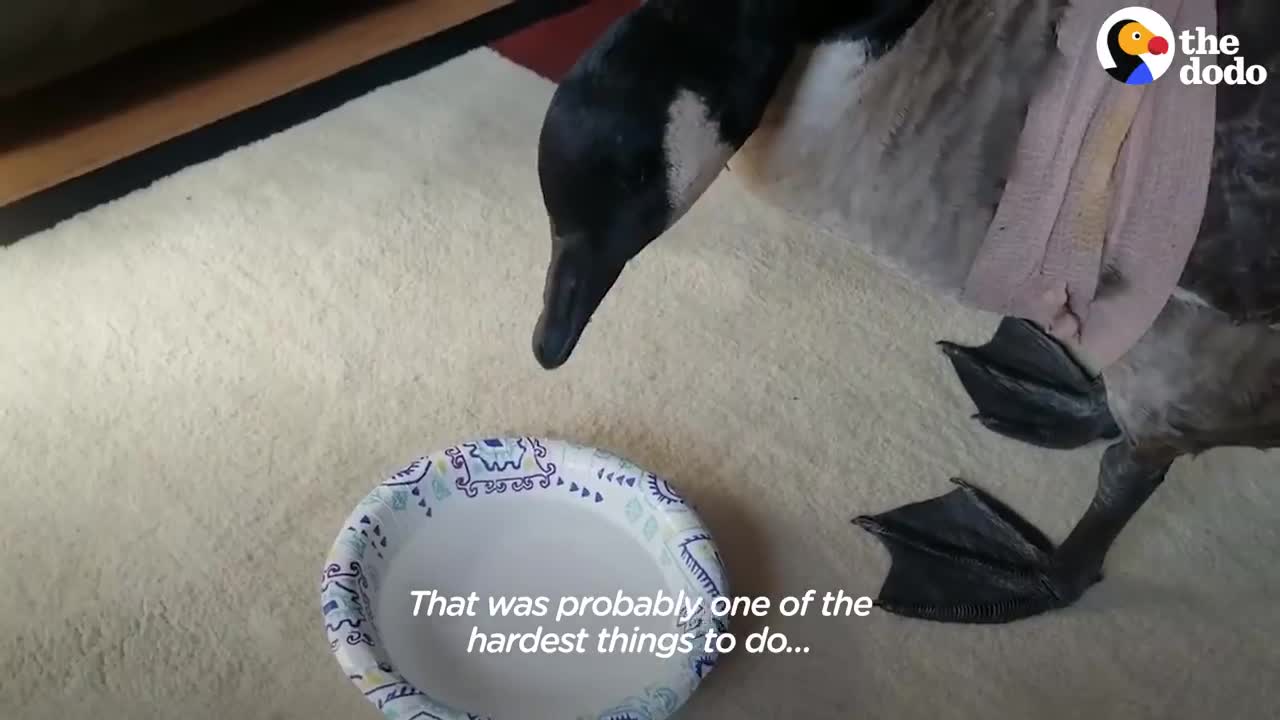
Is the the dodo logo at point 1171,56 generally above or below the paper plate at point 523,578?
above

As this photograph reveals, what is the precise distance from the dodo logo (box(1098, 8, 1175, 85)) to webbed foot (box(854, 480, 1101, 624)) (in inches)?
16.6

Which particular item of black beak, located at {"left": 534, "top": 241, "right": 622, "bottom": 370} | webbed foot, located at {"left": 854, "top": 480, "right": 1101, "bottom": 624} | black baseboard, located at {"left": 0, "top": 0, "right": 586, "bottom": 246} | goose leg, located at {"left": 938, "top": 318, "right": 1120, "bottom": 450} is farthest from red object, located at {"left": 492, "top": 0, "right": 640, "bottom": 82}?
black beak, located at {"left": 534, "top": 241, "right": 622, "bottom": 370}

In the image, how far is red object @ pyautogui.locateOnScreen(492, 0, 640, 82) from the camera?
133 cm

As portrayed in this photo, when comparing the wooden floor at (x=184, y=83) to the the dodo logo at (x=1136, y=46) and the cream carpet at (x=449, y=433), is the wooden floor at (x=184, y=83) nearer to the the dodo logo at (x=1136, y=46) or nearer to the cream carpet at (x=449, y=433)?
the cream carpet at (x=449, y=433)

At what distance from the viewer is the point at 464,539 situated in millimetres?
821

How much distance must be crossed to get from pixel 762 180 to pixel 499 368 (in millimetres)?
449

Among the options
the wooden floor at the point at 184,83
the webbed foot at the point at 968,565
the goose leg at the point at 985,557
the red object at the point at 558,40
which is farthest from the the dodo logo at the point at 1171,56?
the wooden floor at the point at 184,83

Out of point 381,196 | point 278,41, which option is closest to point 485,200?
point 381,196

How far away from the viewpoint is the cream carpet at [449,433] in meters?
0.80

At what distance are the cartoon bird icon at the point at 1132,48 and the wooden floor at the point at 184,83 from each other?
3.20 ft

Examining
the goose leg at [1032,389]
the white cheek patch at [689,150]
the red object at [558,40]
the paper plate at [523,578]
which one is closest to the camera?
the white cheek patch at [689,150]

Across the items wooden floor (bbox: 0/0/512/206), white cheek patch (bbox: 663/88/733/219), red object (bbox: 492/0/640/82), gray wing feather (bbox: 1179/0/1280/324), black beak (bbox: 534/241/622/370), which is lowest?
wooden floor (bbox: 0/0/512/206)

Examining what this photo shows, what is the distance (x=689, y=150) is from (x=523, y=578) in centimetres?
42

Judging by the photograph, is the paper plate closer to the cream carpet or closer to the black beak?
the cream carpet
